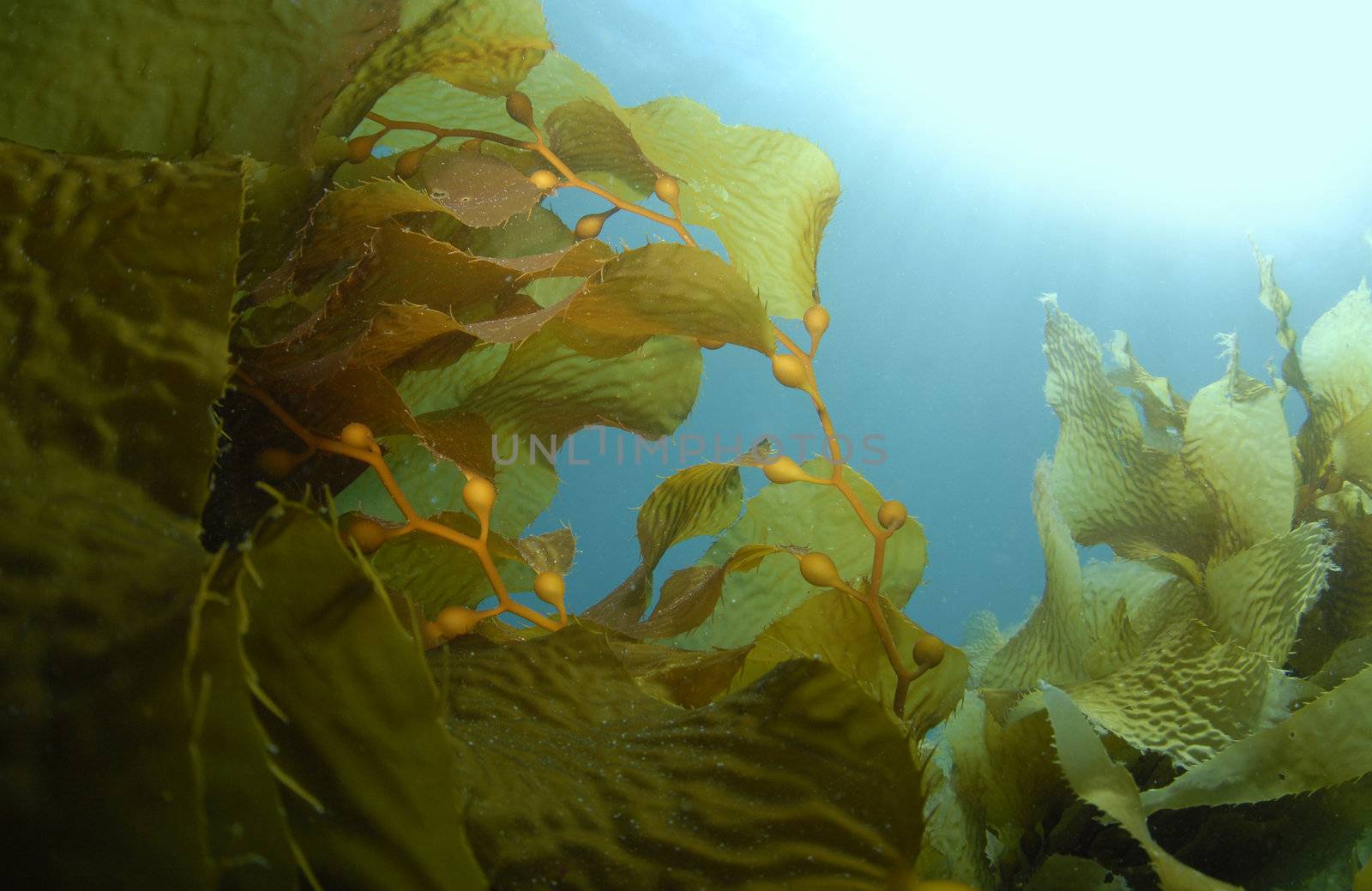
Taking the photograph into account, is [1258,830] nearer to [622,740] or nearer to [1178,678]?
[1178,678]

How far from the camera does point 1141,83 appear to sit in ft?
41.3

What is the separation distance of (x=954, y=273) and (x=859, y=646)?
23.5 m

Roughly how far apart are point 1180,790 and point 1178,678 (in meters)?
0.10

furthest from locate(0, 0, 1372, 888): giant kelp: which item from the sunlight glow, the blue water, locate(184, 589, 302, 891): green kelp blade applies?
the sunlight glow

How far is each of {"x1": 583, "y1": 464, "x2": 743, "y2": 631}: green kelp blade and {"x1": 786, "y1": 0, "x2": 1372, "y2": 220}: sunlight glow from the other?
1443 centimetres

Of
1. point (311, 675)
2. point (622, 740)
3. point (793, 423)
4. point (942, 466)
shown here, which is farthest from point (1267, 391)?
point (942, 466)

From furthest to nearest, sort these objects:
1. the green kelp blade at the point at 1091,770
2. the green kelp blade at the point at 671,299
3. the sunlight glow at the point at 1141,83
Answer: the sunlight glow at the point at 1141,83
the green kelp blade at the point at 671,299
the green kelp blade at the point at 1091,770

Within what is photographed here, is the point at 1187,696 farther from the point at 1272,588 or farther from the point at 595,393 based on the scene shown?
the point at 595,393

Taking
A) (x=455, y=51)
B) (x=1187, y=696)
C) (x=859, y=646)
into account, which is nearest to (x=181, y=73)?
(x=455, y=51)

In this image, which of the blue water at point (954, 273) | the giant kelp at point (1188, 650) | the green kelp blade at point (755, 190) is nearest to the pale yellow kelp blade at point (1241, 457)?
the giant kelp at point (1188, 650)

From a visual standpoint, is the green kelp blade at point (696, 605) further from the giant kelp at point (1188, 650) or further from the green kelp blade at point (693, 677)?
the giant kelp at point (1188, 650)

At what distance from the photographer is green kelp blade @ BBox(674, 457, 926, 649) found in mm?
607

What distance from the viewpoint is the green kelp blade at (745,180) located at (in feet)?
1.92

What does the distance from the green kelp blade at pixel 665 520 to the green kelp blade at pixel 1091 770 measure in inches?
11.3
